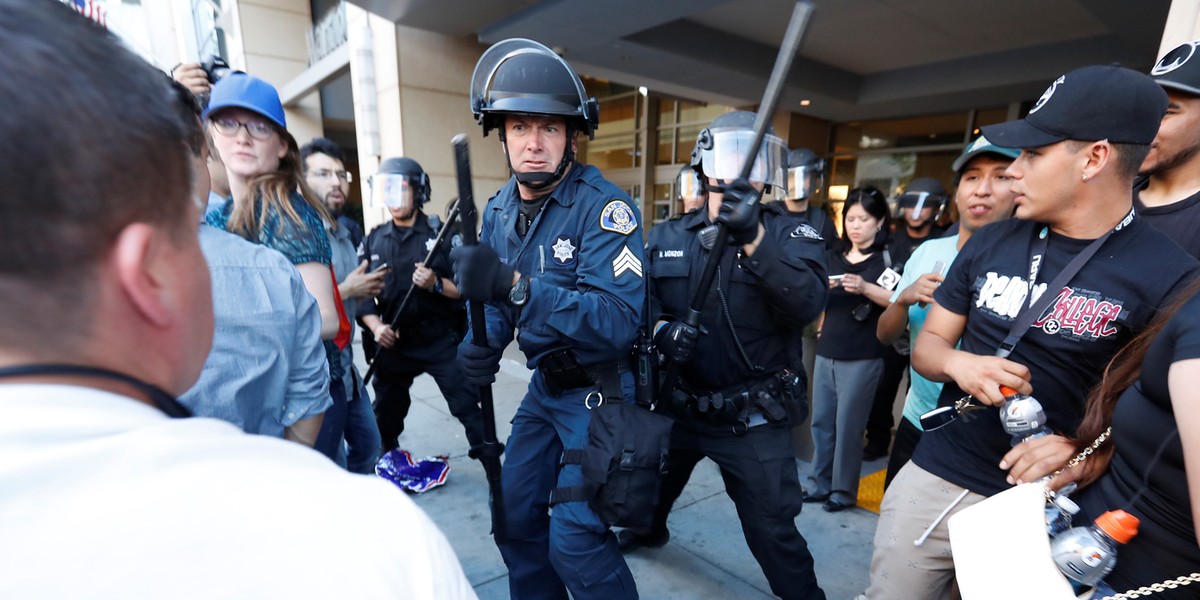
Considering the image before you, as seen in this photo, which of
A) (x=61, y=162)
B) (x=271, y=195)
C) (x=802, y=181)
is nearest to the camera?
(x=61, y=162)

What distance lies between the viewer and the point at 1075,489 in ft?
4.28

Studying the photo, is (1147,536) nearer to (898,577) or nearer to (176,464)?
(898,577)

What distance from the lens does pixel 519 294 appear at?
173cm

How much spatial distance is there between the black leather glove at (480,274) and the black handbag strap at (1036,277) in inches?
58.8

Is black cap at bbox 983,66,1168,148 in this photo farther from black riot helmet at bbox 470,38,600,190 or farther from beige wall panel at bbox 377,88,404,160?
beige wall panel at bbox 377,88,404,160

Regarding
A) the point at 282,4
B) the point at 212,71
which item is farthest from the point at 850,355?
the point at 282,4

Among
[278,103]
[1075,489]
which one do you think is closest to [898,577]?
[1075,489]

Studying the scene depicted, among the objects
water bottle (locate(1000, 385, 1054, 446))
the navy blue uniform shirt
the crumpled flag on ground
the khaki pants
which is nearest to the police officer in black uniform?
the crumpled flag on ground

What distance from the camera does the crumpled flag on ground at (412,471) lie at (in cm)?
344

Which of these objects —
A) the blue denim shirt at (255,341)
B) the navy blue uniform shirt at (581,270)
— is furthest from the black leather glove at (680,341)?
the blue denim shirt at (255,341)

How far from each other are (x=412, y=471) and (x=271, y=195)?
2.23 meters

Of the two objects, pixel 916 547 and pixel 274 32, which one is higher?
pixel 274 32

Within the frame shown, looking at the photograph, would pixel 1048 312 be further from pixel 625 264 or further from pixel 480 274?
pixel 480 274

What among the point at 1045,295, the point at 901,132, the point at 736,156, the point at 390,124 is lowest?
the point at 1045,295
